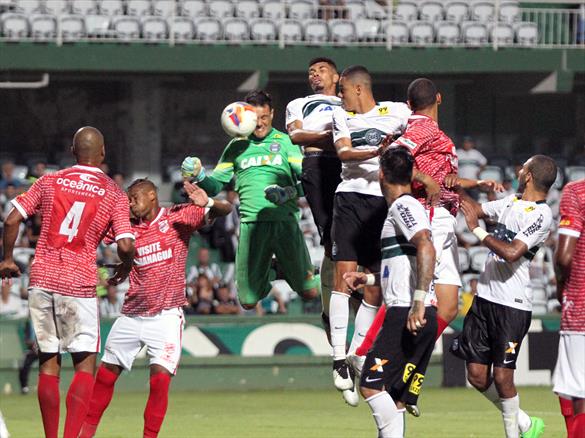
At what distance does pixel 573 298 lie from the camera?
29.2 feet

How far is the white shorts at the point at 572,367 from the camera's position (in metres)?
8.85

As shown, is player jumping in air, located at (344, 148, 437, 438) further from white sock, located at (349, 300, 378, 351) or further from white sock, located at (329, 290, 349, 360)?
white sock, located at (329, 290, 349, 360)

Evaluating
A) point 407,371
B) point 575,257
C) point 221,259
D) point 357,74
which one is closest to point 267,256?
→ point 357,74

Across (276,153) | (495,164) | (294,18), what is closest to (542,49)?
(495,164)

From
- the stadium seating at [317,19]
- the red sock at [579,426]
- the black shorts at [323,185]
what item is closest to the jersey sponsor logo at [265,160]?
the black shorts at [323,185]

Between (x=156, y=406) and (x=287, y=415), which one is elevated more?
(x=156, y=406)

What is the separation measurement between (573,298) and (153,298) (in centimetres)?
376

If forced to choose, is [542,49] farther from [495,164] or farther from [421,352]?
[421,352]

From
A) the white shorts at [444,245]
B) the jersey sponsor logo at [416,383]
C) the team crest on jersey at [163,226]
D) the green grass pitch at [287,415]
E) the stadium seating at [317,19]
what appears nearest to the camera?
the jersey sponsor logo at [416,383]

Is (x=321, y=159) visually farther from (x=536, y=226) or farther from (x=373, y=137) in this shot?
(x=536, y=226)

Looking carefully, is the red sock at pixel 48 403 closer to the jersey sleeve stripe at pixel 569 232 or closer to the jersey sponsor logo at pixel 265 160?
the jersey sponsor logo at pixel 265 160

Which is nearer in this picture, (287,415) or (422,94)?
(422,94)

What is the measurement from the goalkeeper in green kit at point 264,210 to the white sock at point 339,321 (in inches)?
67.8

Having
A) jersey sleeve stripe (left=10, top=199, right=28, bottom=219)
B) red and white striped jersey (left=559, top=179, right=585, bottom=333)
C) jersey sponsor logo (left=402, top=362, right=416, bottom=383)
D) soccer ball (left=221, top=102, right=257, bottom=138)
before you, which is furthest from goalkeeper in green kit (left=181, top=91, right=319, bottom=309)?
red and white striped jersey (left=559, top=179, right=585, bottom=333)
